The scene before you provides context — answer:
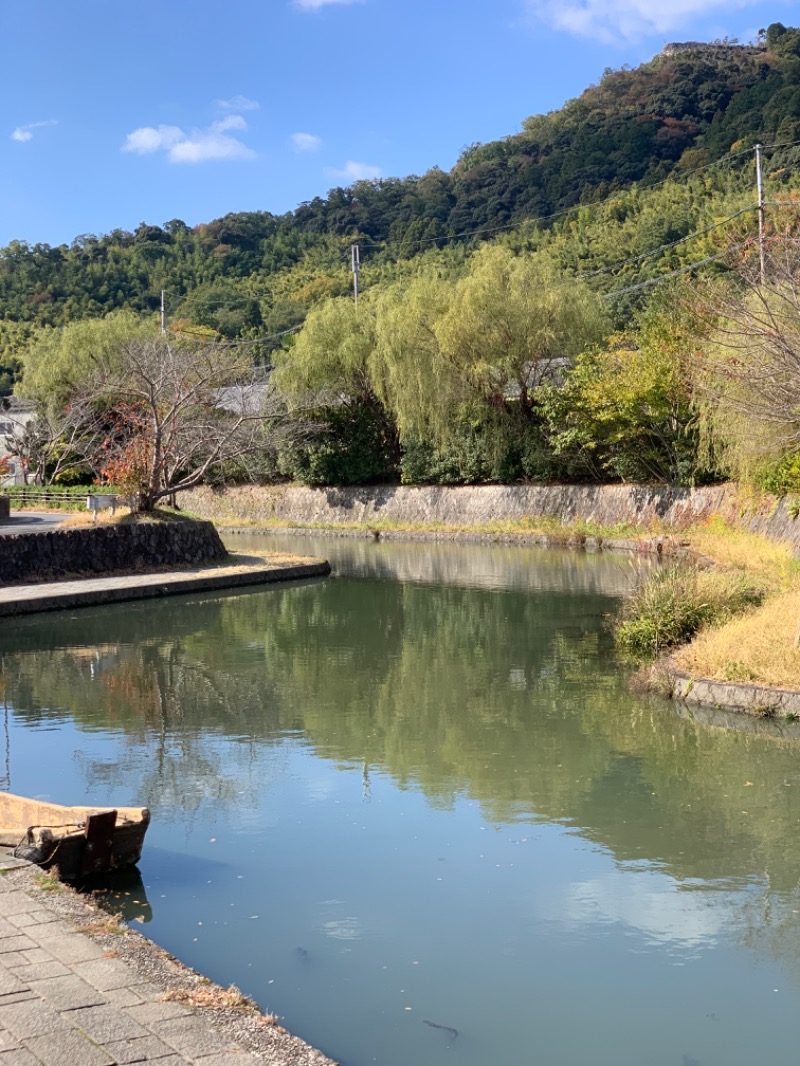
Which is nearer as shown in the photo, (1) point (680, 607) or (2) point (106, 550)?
(1) point (680, 607)

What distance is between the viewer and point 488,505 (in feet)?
124

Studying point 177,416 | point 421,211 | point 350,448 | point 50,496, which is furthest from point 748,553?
point 421,211

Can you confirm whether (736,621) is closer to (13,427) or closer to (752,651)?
(752,651)

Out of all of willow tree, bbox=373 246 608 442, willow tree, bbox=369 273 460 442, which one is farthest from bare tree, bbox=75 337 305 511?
willow tree, bbox=373 246 608 442

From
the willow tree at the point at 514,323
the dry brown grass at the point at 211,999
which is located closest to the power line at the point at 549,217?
the willow tree at the point at 514,323

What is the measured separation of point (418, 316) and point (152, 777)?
29.8 meters

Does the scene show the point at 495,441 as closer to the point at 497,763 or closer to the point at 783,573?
the point at 783,573

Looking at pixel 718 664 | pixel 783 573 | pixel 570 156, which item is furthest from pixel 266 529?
pixel 570 156

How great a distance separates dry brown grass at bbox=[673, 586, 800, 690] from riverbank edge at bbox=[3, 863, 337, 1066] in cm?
707

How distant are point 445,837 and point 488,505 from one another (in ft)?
97.6

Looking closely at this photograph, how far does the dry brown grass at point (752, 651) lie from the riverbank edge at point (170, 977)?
707 centimetres

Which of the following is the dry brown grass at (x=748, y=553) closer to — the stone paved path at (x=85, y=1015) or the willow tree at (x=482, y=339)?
the willow tree at (x=482, y=339)

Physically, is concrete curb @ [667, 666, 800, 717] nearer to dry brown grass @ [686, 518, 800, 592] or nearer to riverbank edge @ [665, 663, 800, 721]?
riverbank edge @ [665, 663, 800, 721]

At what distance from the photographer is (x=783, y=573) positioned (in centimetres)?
1697
